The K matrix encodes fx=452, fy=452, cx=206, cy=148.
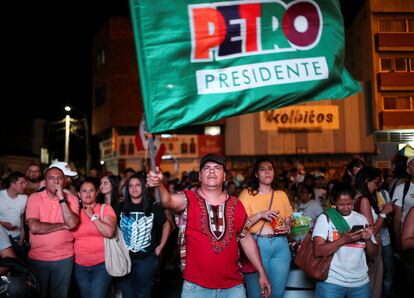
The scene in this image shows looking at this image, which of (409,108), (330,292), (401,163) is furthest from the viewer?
(409,108)

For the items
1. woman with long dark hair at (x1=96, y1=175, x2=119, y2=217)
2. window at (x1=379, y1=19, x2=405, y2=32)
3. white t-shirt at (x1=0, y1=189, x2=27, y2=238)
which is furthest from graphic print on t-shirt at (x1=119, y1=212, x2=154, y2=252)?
window at (x1=379, y1=19, x2=405, y2=32)

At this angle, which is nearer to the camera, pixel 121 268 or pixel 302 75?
pixel 302 75

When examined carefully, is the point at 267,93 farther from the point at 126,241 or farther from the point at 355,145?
the point at 355,145

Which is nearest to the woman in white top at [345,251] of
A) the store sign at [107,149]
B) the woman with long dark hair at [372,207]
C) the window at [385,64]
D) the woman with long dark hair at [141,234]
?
the woman with long dark hair at [372,207]

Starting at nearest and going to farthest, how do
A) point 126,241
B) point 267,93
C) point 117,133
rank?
point 267,93, point 126,241, point 117,133

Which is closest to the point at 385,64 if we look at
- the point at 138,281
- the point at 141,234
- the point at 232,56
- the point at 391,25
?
the point at 391,25

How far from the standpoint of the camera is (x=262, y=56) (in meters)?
4.46

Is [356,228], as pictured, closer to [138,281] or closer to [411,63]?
[138,281]

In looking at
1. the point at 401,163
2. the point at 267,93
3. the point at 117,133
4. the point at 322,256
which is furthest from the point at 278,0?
the point at 117,133

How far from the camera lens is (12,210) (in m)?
7.43

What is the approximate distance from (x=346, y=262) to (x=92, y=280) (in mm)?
3239

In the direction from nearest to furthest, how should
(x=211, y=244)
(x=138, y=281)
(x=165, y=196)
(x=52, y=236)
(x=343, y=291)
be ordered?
(x=165, y=196), (x=211, y=244), (x=343, y=291), (x=52, y=236), (x=138, y=281)

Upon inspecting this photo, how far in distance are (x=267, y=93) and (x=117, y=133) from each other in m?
27.0

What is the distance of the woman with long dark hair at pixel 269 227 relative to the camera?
5773 millimetres
